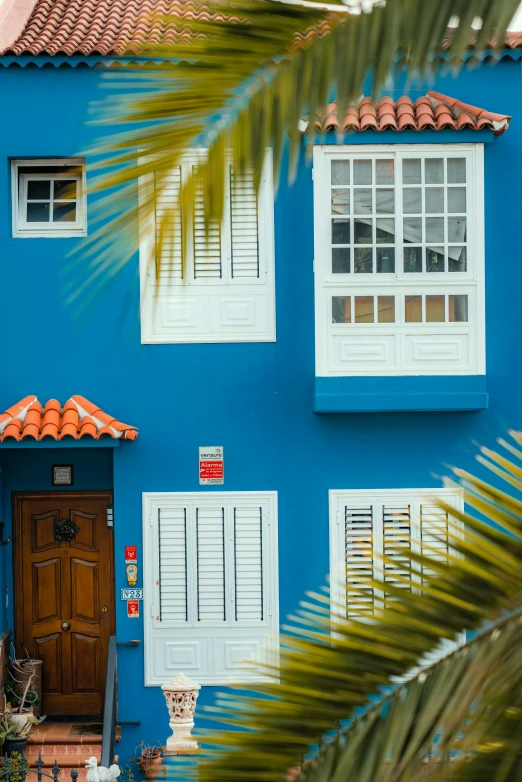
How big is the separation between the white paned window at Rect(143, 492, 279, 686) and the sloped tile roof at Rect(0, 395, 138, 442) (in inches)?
41.2

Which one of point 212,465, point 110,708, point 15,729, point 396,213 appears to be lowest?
point 15,729

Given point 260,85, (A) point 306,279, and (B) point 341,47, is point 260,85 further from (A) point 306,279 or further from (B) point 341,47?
(A) point 306,279

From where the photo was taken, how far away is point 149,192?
223cm

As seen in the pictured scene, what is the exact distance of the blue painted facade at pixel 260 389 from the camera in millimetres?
11273

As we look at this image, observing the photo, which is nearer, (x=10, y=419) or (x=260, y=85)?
(x=260, y=85)

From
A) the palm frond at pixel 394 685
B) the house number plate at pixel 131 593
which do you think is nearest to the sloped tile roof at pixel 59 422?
the house number plate at pixel 131 593

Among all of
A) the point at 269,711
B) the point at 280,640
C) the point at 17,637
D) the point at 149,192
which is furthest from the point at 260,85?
the point at 17,637

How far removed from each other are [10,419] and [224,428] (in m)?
2.38

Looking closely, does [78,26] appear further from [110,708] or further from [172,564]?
[110,708]

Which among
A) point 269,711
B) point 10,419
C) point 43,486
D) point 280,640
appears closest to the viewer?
point 269,711

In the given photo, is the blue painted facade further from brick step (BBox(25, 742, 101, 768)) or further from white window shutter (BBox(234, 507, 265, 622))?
brick step (BBox(25, 742, 101, 768))

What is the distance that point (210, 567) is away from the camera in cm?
1138

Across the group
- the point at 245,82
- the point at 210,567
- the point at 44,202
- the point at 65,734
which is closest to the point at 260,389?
the point at 210,567

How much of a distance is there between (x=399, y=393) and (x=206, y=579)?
305 centimetres
